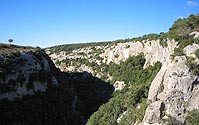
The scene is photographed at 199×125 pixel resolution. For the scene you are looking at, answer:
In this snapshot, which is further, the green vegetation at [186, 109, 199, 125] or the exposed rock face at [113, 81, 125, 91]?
the exposed rock face at [113, 81, 125, 91]

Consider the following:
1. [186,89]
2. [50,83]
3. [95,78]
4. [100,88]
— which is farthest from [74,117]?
[186,89]

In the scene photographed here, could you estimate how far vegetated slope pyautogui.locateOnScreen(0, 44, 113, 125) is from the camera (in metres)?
63.5

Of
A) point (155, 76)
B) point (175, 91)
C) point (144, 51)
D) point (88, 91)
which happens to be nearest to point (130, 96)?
point (155, 76)

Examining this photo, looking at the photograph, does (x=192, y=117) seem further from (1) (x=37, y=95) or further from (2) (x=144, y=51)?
(2) (x=144, y=51)

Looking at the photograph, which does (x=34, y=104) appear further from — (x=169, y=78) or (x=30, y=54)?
(x=169, y=78)

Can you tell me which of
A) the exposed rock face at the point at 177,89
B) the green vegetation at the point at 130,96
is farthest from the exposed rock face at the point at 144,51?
the exposed rock face at the point at 177,89

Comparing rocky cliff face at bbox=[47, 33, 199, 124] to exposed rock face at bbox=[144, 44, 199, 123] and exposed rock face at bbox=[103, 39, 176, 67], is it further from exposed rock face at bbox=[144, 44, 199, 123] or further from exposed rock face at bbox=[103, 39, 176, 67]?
exposed rock face at bbox=[103, 39, 176, 67]

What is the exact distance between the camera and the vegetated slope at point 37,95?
63469 millimetres

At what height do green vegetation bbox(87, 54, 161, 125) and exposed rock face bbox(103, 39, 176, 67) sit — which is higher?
exposed rock face bbox(103, 39, 176, 67)

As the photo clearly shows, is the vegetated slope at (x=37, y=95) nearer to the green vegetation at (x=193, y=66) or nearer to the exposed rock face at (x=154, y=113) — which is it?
the exposed rock face at (x=154, y=113)

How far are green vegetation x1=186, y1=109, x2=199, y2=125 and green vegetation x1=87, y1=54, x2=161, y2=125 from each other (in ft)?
27.7

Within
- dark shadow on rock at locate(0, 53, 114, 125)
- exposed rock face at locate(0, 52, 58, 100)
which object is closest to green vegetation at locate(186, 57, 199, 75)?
dark shadow on rock at locate(0, 53, 114, 125)

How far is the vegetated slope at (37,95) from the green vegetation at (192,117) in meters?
29.8

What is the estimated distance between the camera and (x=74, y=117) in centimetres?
8006
